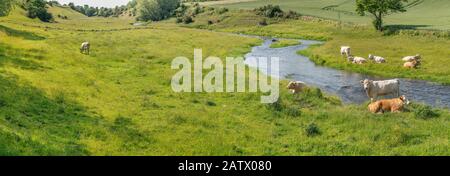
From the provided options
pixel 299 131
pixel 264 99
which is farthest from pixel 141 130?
pixel 264 99

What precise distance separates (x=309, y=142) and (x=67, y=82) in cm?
1702

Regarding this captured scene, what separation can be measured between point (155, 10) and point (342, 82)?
12689 centimetres

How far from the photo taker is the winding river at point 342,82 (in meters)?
30.6

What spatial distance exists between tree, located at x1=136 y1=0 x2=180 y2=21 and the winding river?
106 meters

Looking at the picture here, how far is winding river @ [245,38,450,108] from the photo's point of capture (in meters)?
30.6

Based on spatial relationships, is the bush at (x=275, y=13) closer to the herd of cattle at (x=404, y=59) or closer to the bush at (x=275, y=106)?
the herd of cattle at (x=404, y=59)

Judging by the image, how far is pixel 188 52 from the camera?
52562mm

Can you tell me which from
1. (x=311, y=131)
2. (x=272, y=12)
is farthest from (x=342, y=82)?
(x=272, y=12)

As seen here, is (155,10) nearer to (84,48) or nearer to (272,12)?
(272,12)

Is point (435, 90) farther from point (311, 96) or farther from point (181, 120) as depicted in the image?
point (181, 120)

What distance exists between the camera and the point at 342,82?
37844 mm

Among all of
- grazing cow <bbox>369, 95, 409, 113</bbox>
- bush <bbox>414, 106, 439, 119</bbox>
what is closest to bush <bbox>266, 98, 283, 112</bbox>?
grazing cow <bbox>369, 95, 409, 113</bbox>

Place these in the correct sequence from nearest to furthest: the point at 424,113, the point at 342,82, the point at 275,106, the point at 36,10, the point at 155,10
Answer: the point at 424,113, the point at 275,106, the point at 342,82, the point at 36,10, the point at 155,10
